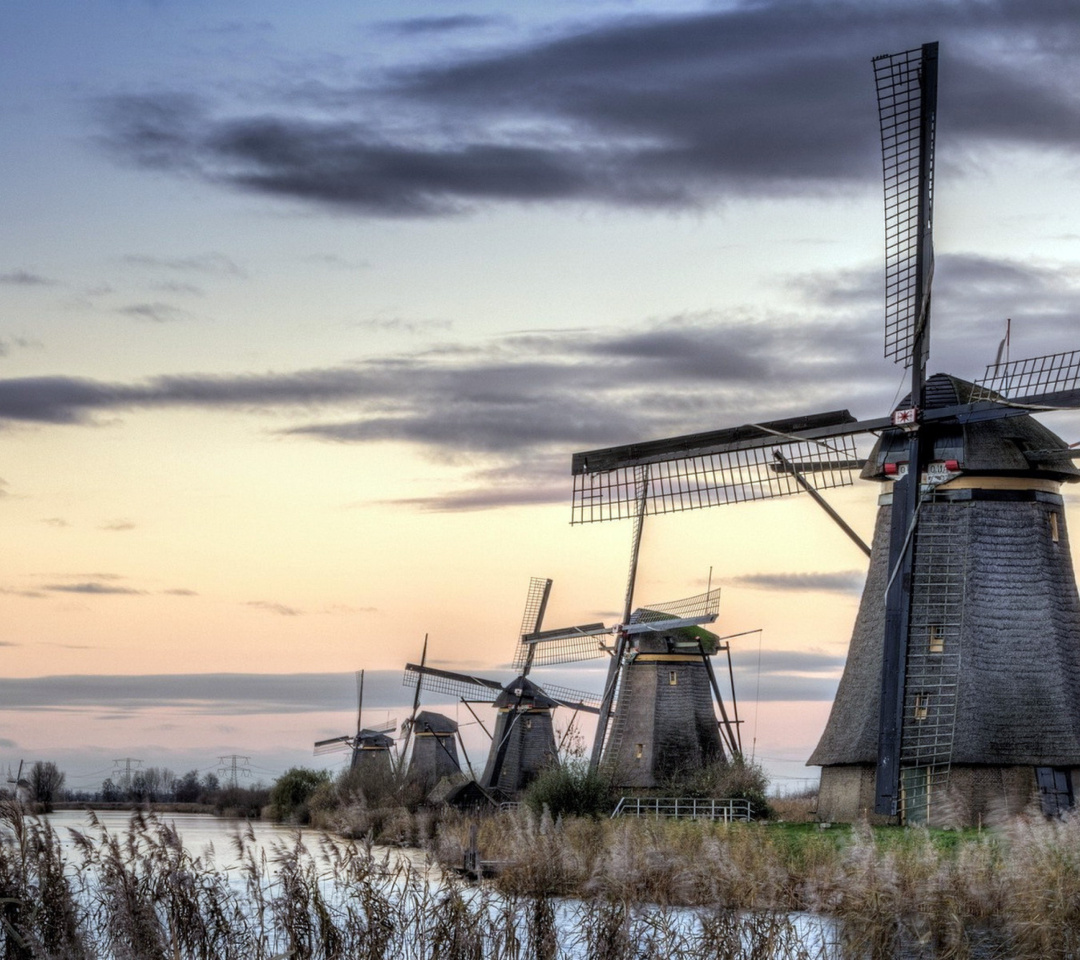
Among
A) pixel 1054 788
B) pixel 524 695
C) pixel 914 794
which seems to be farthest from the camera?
pixel 524 695

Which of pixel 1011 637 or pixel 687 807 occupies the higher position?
pixel 1011 637

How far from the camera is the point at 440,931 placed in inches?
501

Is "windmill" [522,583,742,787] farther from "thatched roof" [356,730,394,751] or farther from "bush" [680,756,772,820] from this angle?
"thatched roof" [356,730,394,751]

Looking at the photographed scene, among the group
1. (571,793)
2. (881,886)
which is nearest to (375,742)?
(571,793)

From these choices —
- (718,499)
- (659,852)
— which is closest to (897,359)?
(718,499)

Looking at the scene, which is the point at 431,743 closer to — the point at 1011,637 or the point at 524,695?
the point at 524,695

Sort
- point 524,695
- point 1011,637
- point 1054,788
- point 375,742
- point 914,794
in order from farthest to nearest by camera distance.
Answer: point 375,742, point 524,695, point 1011,637, point 914,794, point 1054,788

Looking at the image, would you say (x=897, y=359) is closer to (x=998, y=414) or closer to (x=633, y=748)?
(x=998, y=414)

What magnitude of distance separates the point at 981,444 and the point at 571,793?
11341 millimetres

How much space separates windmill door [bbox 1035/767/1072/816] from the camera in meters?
21.8

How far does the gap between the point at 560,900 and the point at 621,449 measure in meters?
12.9

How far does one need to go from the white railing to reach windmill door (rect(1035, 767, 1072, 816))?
708 centimetres

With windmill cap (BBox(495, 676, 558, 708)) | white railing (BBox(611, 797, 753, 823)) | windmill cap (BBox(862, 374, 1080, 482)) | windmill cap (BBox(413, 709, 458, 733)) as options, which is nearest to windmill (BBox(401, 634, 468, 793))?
windmill cap (BBox(413, 709, 458, 733))

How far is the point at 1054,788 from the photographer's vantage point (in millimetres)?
21969
